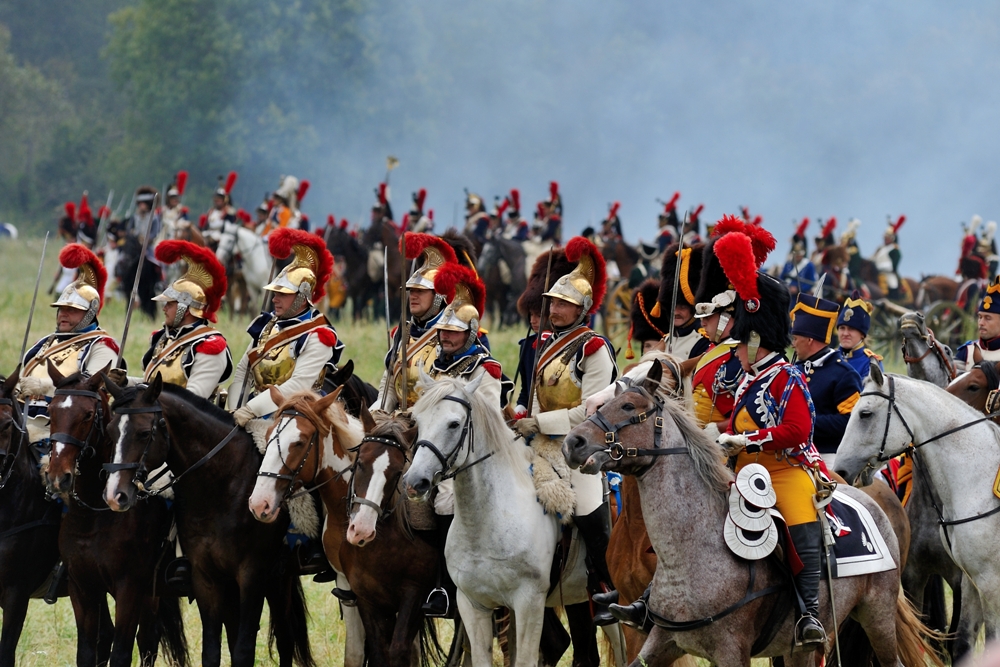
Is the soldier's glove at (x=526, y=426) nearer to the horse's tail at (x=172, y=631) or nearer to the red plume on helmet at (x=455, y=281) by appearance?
the red plume on helmet at (x=455, y=281)

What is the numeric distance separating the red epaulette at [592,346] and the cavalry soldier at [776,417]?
4.00 ft

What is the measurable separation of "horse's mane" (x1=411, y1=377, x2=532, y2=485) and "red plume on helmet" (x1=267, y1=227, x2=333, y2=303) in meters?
2.08

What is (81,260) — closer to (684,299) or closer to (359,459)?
(359,459)

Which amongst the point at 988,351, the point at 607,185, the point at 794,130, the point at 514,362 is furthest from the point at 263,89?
the point at 988,351

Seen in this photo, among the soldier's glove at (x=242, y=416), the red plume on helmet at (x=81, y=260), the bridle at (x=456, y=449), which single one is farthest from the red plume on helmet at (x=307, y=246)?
the bridle at (x=456, y=449)

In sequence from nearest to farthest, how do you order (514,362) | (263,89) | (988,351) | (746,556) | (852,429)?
1. (746,556)
2. (852,429)
3. (988,351)
4. (514,362)
5. (263,89)

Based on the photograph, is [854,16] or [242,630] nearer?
[242,630]

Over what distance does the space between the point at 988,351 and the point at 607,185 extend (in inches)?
1438

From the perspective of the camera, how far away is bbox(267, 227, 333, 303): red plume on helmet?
8.55 m

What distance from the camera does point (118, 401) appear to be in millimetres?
7258

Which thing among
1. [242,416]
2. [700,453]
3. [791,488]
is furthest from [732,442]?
[242,416]

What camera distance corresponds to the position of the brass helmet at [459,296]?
7633 mm

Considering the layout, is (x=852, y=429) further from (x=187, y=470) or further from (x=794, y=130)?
(x=794, y=130)

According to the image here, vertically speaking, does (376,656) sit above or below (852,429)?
below
